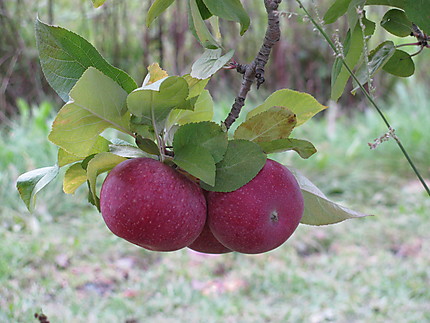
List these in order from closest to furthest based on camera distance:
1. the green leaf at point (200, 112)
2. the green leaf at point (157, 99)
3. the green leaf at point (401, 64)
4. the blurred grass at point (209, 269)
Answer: the green leaf at point (157, 99) < the green leaf at point (200, 112) < the green leaf at point (401, 64) < the blurred grass at point (209, 269)

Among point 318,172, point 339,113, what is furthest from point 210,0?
point 339,113

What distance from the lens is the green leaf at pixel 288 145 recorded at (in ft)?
1.47

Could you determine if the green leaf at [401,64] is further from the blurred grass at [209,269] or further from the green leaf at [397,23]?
the blurred grass at [209,269]

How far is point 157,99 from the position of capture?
0.42m

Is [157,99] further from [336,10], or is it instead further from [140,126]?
[336,10]

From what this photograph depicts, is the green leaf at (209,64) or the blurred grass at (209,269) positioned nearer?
the green leaf at (209,64)

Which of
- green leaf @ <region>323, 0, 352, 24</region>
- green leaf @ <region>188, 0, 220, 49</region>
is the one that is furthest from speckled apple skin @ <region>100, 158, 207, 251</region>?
green leaf @ <region>323, 0, 352, 24</region>

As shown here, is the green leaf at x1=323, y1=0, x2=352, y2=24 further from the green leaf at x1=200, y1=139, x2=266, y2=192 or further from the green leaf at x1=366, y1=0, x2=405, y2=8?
the green leaf at x1=200, y1=139, x2=266, y2=192

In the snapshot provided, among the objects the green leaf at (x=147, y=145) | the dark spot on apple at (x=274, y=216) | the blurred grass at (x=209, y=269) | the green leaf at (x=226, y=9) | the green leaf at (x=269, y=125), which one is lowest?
the blurred grass at (x=209, y=269)

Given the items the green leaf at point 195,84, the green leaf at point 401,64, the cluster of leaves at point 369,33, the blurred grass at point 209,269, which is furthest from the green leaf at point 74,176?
the blurred grass at point 209,269

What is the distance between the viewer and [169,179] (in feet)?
1.42

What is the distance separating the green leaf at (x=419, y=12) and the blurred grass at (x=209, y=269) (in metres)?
1.38

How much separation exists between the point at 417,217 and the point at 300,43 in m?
2.44

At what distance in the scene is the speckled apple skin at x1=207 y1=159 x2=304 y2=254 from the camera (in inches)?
17.5
